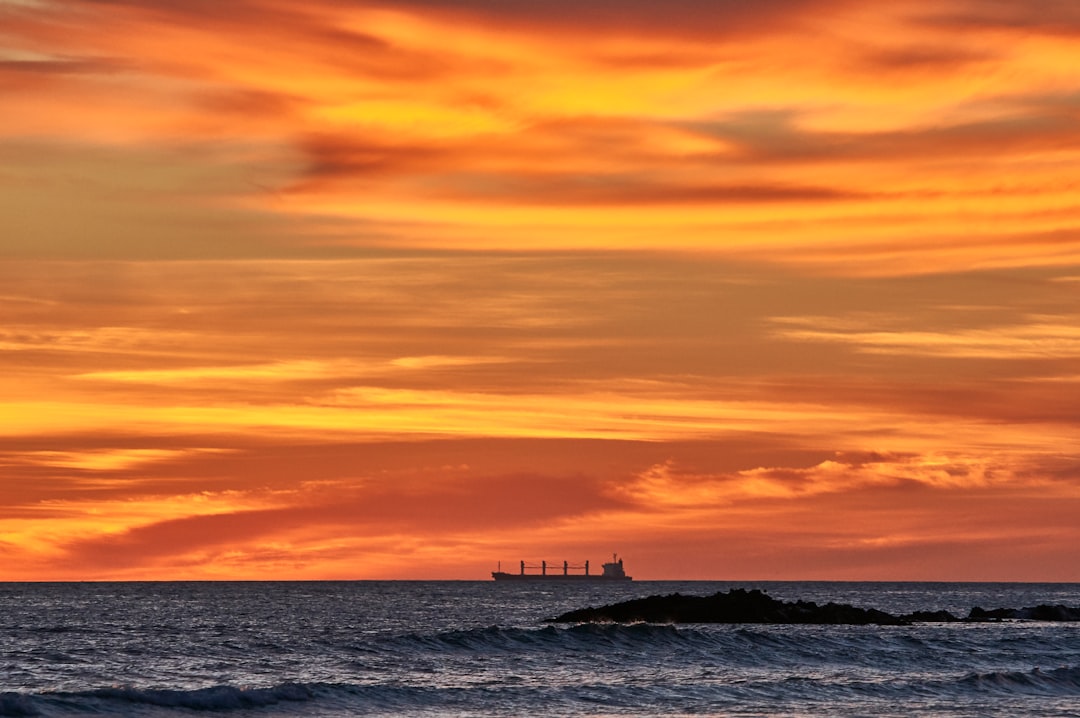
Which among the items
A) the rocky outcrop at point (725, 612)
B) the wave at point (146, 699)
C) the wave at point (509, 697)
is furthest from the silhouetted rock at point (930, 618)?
the wave at point (146, 699)

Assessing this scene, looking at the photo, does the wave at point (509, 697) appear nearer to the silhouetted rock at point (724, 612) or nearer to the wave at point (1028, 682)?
the wave at point (1028, 682)

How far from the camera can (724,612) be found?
108 metres

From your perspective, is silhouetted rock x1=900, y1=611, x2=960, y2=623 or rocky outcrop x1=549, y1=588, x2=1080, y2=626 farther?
silhouetted rock x1=900, y1=611, x2=960, y2=623

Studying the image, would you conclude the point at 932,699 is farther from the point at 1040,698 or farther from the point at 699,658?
the point at 699,658

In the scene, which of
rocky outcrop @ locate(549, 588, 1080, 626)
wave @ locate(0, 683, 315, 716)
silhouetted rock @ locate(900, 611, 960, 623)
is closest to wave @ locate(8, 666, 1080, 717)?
wave @ locate(0, 683, 315, 716)

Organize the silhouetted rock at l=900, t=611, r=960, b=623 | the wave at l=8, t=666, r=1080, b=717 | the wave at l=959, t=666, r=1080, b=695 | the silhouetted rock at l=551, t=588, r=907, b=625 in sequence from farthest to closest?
1. the silhouetted rock at l=900, t=611, r=960, b=623
2. the silhouetted rock at l=551, t=588, r=907, b=625
3. the wave at l=959, t=666, r=1080, b=695
4. the wave at l=8, t=666, r=1080, b=717

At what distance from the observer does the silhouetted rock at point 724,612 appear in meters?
108

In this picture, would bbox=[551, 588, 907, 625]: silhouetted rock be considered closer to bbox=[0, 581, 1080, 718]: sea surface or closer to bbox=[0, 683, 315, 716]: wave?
bbox=[0, 581, 1080, 718]: sea surface

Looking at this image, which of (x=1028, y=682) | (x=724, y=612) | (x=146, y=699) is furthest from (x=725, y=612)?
(x=146, y=699)

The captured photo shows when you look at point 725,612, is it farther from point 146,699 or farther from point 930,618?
point 146,699

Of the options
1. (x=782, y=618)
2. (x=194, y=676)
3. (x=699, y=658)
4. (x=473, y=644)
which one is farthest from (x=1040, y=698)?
(x=782, y=618)

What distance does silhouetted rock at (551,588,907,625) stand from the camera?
108 metres

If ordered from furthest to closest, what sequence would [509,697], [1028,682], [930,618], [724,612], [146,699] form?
[930,618]
[724,612]
[1028,682]
[509,697]
[146,699]

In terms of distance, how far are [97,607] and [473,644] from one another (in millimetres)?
88896
